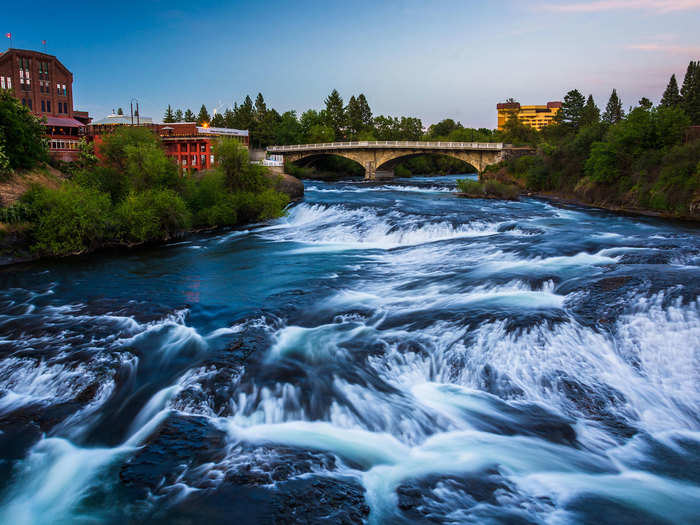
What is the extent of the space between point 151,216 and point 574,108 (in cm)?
7194

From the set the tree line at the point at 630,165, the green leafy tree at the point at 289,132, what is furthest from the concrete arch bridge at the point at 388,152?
the green leafy tree at the point at 289,132

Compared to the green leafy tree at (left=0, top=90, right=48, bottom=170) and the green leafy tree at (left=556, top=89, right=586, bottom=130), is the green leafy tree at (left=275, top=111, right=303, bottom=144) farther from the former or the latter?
the green leafy tree at (left=0, top=90, right=48, bottom=170)

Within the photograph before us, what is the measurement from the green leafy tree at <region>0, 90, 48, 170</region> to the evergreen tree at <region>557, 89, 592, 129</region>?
72.9 m

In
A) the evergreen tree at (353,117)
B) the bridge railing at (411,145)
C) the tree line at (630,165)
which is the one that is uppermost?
the evergreen tree at (353,117)

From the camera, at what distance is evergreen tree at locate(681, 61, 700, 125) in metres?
68.7

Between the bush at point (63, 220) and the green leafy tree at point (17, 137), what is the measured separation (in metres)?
4.47

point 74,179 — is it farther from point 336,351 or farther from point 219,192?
point 336,351

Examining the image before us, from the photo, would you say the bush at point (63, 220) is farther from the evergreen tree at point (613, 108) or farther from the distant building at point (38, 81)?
the evergreen tree at point (613, 108)

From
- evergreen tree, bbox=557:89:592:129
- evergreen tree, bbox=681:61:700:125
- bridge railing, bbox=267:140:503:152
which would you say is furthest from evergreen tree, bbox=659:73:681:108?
bridge railing, bbox=267:140:503:152

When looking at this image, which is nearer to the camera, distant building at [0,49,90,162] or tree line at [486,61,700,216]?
tree line at [486,61,700,216]

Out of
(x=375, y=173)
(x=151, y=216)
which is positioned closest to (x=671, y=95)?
(x=375, y=173)

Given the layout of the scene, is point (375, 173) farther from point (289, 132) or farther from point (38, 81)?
point (38, 81)

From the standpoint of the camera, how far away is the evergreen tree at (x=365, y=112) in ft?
429

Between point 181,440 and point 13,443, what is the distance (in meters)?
3.24
